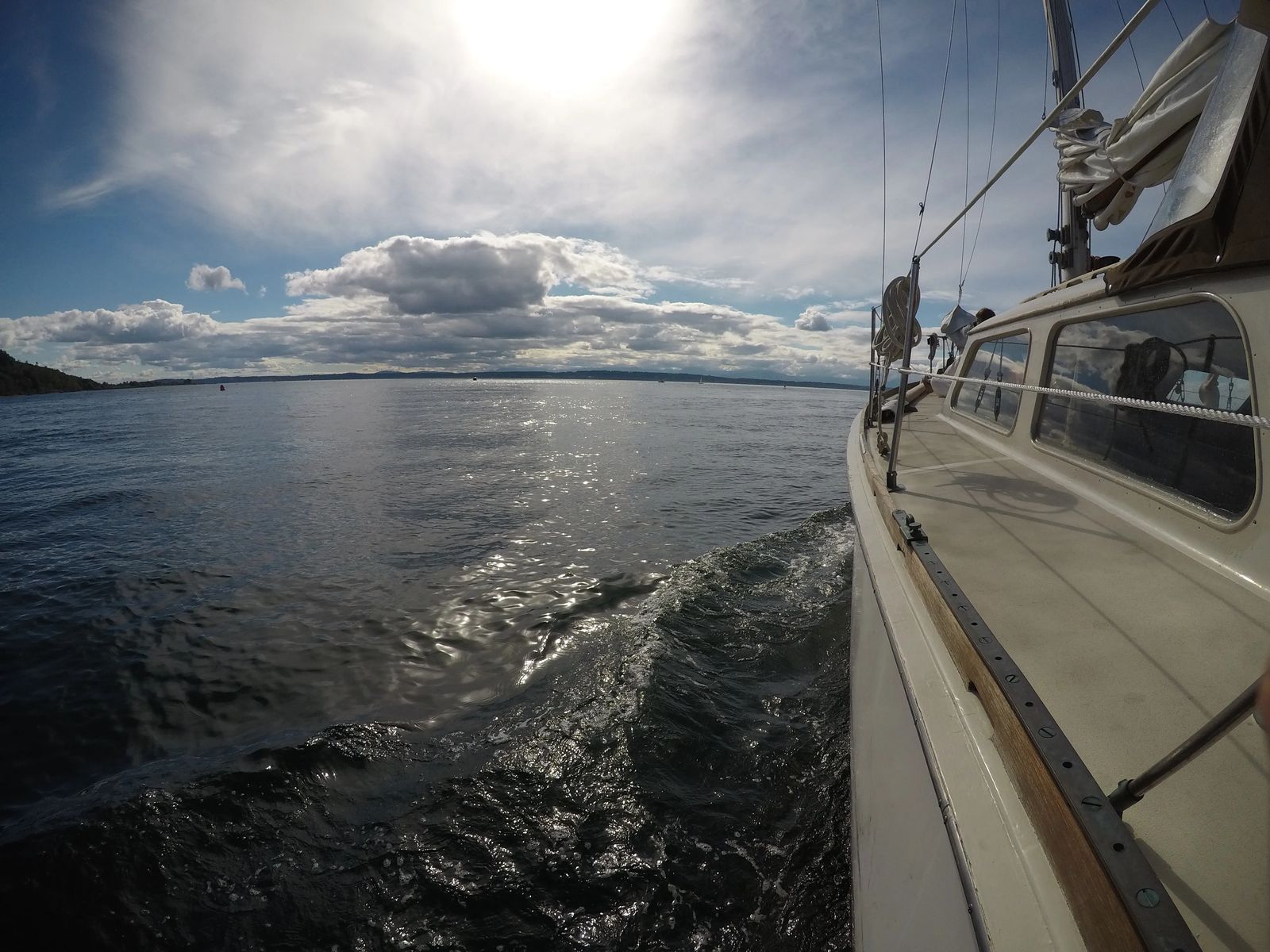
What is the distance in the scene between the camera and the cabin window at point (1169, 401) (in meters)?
2.97

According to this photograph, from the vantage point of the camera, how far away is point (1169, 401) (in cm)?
378

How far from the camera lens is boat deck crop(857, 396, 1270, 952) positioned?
4.63ft

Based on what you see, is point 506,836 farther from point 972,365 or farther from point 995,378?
point 972,365

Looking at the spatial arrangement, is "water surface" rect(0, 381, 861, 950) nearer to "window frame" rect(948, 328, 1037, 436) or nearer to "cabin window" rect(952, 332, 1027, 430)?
"window frame" rect(948, 328, 1037, 436)

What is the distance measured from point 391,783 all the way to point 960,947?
3.72 meters

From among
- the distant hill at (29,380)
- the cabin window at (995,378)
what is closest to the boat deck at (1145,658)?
the cabin window at (995,378)

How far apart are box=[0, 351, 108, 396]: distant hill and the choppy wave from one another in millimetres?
124087

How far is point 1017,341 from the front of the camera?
6152 millimetres

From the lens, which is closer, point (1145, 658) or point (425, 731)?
point (1145, 658)

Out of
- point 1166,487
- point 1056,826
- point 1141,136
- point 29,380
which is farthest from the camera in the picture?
point 29,380

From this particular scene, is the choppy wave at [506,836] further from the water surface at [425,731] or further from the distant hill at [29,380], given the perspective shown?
the distant hill at [29,380]

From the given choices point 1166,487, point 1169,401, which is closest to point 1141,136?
point 1169,401

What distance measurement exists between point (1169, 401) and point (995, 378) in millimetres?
3334

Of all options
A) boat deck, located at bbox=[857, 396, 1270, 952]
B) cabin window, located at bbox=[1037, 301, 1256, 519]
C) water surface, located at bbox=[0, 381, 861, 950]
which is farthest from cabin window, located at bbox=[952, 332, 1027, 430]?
water surface, located at bbox=[0, 381, 861, 950]
